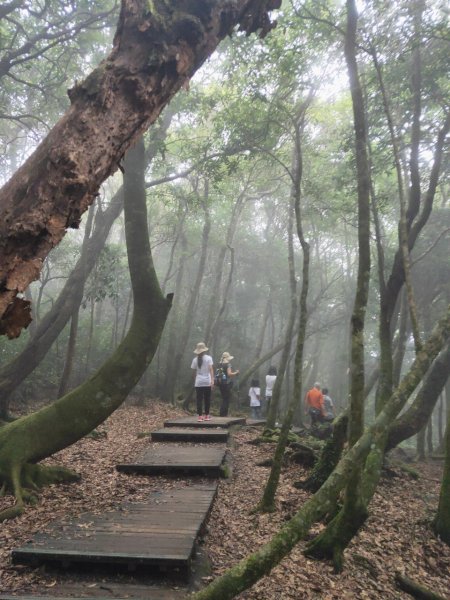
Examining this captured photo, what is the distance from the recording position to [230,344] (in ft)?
87.0

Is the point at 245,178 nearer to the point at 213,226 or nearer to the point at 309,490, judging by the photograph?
the point at 213,226

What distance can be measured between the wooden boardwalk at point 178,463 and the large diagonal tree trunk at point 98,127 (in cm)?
532

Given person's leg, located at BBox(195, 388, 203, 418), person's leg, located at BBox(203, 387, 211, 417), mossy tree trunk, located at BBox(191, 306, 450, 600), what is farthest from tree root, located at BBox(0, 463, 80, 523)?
person's leg, located at BBox(203, 387, 211, 417)

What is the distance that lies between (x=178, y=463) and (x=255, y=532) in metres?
2.04

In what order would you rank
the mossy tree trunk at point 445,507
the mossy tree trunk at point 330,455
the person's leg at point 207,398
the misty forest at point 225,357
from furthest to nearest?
the person's leg at point 207,398 < the mossy tree trunk at point 330,455 < the mossy tree trunk at point 445,507 < the misty forest at point 225,357

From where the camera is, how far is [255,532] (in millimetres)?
5469

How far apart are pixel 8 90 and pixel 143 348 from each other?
10.9m

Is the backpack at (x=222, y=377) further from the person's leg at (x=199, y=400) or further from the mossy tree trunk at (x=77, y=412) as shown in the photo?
the mossy tree trunk at (x=77, y=412)

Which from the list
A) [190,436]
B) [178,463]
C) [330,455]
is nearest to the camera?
[330,455]

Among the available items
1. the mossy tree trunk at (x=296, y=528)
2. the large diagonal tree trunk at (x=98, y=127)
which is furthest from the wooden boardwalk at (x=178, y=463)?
the large diagonal tree trunk at (x=98, y=127)

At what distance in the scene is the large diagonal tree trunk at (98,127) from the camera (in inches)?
92.2

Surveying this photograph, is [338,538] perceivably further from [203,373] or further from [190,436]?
[203,373]

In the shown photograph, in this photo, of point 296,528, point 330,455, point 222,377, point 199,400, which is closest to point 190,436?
point 199,400

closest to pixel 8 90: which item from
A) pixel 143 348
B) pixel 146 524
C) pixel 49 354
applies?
pixel 49 354
